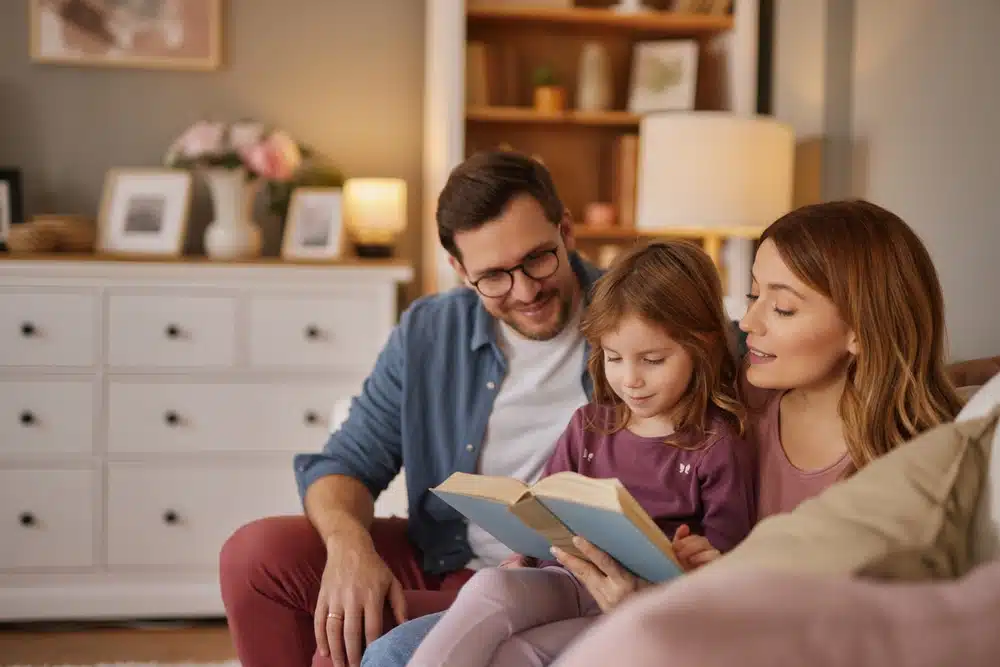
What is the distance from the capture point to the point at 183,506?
318 centimetres

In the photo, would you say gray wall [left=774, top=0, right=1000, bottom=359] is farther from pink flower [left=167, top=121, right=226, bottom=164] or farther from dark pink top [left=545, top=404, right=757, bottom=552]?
pink flower [left=167, top=121, right=226, bottom=164]

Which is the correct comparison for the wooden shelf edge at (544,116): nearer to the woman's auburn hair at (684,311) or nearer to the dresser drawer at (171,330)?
the dresser drawer at (171,330)

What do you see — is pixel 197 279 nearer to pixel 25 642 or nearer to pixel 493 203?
pixel 25 642

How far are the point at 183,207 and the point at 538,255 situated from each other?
1829mm

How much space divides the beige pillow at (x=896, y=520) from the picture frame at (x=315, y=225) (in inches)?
97.2

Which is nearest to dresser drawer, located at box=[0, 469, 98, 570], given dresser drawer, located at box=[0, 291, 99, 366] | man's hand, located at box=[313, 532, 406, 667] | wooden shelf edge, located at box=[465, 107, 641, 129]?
dresser drawer, located at box=[0, 291, 99, 366]

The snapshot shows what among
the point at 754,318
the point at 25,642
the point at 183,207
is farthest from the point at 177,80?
the point at 754,318

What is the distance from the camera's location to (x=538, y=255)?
1872 mm

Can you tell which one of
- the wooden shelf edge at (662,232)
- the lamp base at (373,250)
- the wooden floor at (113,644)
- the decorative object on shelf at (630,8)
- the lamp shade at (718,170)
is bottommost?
the wooden floor at (113,644)

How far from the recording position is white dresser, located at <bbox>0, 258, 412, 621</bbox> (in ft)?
10.2

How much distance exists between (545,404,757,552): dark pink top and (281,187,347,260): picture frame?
5.94 feet

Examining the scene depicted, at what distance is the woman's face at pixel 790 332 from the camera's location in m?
1.44

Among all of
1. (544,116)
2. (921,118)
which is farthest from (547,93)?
(921,118)

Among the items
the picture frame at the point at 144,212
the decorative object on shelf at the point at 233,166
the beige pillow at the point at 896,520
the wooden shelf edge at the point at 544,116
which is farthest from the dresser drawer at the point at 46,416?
the beige pillow at the point at 896,520
